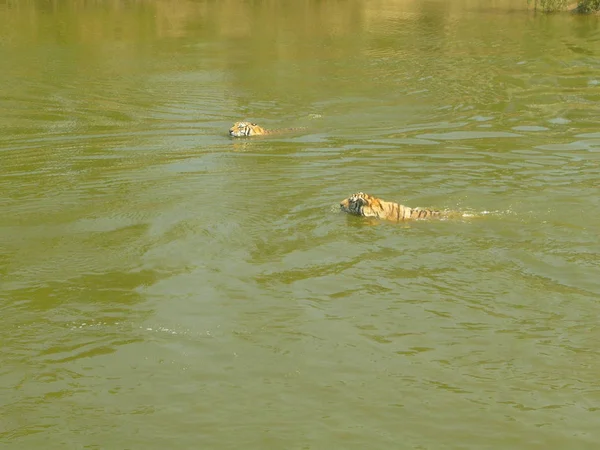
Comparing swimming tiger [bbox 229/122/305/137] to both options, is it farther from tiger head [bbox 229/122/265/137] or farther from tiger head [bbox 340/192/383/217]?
tiger head [bbox 340/192/383/217]

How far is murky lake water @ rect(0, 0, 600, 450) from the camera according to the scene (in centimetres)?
717

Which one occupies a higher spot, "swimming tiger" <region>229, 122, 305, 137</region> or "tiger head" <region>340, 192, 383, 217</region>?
"swimming tiger" <region>229, 122, 305, 137</region>

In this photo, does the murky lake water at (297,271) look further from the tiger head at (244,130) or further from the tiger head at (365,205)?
the tiger head at (244,130)

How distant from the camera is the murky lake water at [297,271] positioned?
7.17 m

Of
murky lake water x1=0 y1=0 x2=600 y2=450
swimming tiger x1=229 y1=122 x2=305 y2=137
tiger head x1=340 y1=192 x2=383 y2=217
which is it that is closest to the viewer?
murky lake water x1=0 y1=0 x2=600 y2=450

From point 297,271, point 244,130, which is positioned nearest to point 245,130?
point 244,130

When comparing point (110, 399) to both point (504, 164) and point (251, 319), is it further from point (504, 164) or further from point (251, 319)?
point (504, 164)

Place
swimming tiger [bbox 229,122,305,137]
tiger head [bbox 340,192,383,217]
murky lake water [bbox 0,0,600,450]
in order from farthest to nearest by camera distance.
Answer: swimming tiger [bbox 229,122,305,137], tiger head [bbox 340,192,383,217], murky lake water [bbox 0,0,600,450]

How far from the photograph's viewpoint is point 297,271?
32.3 feet

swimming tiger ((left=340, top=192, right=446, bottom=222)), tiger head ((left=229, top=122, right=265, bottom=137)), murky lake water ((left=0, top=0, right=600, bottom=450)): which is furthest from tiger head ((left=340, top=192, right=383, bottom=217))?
tiger head ((left=229, top=122, right=265, bottom=137))

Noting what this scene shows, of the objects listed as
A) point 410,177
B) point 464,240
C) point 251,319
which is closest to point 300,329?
point 251,319

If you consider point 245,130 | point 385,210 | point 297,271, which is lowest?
point 297,271

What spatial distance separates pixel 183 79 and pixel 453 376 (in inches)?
634

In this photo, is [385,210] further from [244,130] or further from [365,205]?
[244,130]
